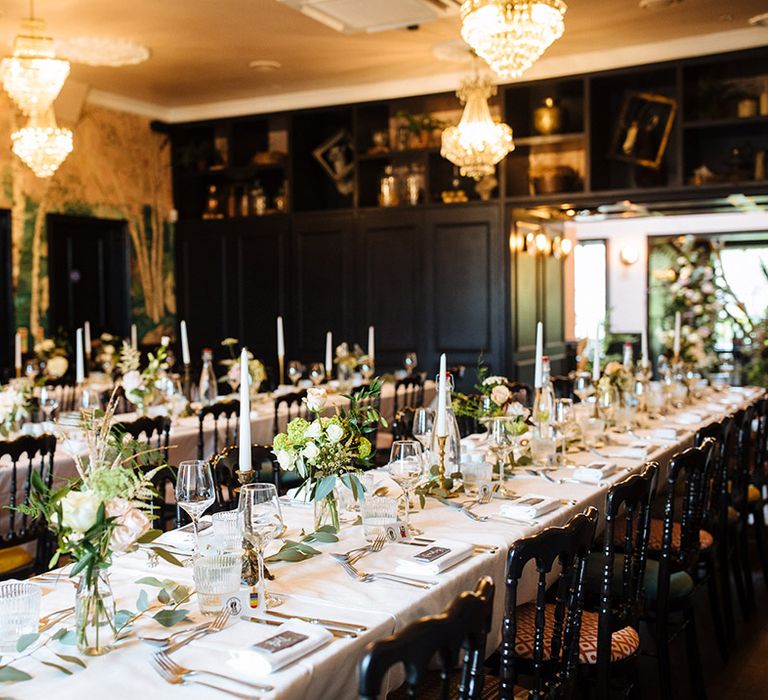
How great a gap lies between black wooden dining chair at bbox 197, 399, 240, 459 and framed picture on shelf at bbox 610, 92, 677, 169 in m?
4.53

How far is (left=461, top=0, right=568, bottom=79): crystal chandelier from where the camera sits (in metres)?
4.48

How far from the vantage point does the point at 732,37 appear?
24.5ft

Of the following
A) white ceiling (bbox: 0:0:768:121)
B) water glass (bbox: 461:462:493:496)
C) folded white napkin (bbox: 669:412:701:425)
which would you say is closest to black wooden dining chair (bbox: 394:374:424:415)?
folded white napkin (bbox: 669:412:701:425)

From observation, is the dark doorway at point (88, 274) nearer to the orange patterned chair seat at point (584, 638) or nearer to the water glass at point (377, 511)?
the water glass at point (377, 511)

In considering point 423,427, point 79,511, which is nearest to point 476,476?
point 423,427

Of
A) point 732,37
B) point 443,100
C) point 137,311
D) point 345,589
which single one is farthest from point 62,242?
point 345,589

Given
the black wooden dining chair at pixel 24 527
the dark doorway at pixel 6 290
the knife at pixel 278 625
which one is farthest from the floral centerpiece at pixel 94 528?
the dark doorway at pixel 6 290

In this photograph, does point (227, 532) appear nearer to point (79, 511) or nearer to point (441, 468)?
point (79, 511)

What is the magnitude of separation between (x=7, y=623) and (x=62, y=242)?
7846mm

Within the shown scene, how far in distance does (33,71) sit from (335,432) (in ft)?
14.6

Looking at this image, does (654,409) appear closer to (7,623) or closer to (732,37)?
A: (732,37)

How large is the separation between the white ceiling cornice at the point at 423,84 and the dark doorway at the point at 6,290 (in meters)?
1.64

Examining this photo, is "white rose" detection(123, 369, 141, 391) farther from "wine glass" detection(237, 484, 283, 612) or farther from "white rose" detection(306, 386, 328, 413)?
"wine glass" detection(237, 484, 283, 612)

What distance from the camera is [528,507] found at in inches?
120
